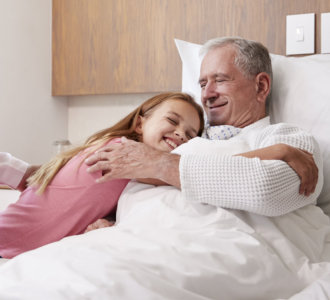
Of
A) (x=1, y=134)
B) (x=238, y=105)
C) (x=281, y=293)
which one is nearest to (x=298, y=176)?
(x=281, y=293)

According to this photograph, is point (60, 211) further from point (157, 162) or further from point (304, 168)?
point (304, 168)

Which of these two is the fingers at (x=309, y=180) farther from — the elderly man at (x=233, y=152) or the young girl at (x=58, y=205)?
the young girl at (x=58, y=205)

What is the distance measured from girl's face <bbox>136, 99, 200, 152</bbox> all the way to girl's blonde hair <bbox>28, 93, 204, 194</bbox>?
0.11 ft

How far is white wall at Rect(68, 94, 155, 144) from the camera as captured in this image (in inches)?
93.6

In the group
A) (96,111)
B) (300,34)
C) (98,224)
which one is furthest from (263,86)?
(96,111)

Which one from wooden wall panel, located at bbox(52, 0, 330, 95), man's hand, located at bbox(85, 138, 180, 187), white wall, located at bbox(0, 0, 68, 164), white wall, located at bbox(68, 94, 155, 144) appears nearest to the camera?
man's hand, located at bbox(85, 138, 180, 187)

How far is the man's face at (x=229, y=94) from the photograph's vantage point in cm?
150

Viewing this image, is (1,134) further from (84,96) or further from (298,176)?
(298,176)

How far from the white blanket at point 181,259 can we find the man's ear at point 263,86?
19.2 inches

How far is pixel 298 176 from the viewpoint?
1.08 metres

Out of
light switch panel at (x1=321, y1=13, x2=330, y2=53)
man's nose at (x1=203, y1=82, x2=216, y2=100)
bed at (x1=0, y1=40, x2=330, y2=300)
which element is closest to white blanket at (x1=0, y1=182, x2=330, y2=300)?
bed at (x1=0, y1=40, x2=330, y2=300)

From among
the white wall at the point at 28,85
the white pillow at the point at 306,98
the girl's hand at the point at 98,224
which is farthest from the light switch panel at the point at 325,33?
the white wall at the point at 28,85

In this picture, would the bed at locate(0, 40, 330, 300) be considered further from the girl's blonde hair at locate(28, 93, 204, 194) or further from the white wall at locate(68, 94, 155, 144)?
the white wall at locate(68, 94, 155, 144)

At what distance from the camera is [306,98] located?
1.47 meters
